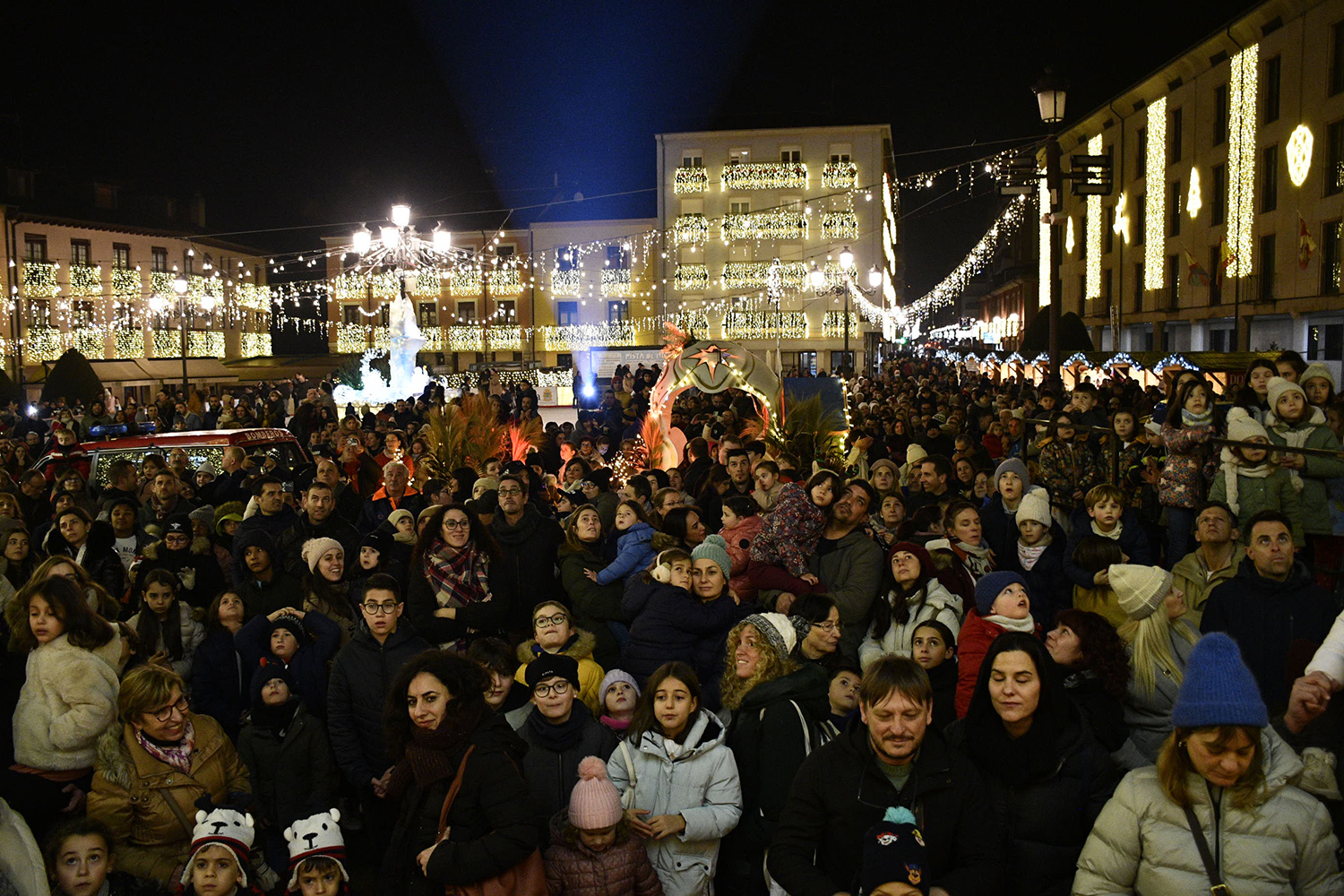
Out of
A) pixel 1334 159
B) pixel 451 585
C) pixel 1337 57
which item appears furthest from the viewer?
pixel 1334 159

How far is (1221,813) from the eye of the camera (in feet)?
10.3

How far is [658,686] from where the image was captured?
4320 mm

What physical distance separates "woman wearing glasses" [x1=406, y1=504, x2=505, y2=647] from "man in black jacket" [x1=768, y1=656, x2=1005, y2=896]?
295cm

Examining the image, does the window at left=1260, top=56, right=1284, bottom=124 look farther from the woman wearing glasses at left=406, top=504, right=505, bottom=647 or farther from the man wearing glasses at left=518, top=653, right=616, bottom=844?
the man wearing glasses at left=518, top=653, right=616, bottom=844

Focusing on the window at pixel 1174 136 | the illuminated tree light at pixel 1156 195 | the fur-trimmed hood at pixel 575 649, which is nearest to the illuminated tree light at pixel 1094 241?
the illuminated tree light at pixel 1156 195

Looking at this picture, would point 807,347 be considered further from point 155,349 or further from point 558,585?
point 558,585

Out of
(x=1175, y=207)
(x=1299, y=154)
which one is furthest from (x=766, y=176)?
(x=1299, y=154)

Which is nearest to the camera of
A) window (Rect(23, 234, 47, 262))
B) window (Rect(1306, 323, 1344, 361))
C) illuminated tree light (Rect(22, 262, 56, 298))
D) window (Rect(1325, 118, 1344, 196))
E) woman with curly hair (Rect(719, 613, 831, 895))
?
woman with curly hair (Rect(719, 613, 831, 895))

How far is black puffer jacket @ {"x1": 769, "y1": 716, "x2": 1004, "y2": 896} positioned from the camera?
11.0 ft

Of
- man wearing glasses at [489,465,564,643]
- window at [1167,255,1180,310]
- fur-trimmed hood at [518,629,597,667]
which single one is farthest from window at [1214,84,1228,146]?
fur-trimmed hood at [518,629,597,667]

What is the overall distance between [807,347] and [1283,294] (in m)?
23.3

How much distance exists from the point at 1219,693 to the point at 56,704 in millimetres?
4436

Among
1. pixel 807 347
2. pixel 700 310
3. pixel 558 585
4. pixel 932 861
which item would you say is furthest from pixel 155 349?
pixel 932 861

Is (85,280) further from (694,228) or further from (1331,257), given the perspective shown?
(1331,257)
